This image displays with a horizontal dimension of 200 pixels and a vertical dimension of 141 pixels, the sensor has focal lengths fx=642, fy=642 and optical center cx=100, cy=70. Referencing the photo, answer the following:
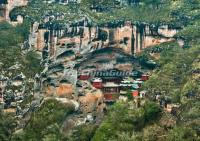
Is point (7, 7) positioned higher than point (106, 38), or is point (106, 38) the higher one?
point (7, 7)

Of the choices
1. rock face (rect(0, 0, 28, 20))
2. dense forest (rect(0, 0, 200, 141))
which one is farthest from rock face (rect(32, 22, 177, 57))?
rock face (rect(0, 0, 28, 20))

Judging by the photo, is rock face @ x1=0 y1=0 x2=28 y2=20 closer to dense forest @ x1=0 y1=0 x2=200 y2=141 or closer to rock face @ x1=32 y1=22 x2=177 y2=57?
dense forest @ x1=0 y1=0 x2=200 y2=141

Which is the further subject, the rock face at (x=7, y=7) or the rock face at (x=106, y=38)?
the rock face at (x=7, y=7)

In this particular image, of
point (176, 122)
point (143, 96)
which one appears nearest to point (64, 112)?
point (143, 96)

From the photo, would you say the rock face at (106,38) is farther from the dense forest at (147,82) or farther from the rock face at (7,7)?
the rock face at (7,7)

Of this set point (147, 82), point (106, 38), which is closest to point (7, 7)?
point (106, 38)

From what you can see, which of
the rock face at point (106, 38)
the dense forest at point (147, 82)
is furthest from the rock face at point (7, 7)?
the rock face at point (106, 38)

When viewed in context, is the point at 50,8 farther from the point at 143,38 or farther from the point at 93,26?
the point at 143,38

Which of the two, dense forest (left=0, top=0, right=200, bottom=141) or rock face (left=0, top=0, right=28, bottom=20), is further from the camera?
rock face (left=0, top=0, right=28, bottom=20)

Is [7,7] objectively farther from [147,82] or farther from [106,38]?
[147,82]
